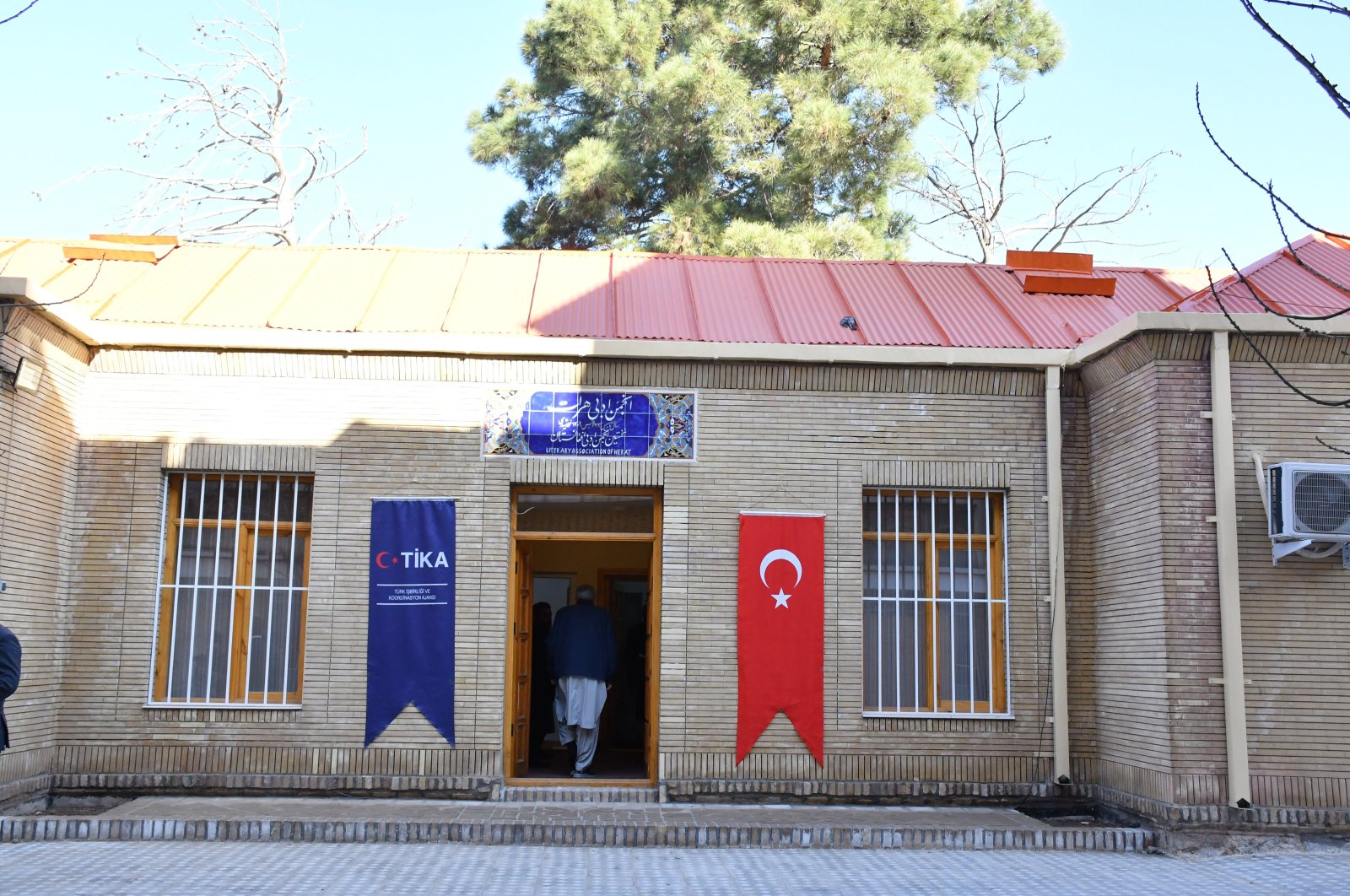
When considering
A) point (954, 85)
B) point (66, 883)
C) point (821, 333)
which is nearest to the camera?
point (66, 883)

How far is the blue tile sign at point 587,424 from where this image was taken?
10180mm

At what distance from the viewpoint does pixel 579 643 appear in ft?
37.0

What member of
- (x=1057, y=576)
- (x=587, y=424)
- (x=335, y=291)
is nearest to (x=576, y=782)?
(x=587, y=424)

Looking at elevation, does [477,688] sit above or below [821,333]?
below

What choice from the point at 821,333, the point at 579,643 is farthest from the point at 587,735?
the point at 821,333

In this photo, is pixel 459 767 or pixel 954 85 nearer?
pixel 459 767

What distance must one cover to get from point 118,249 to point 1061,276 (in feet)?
29.3

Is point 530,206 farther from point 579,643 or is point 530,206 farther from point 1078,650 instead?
point 1078,650

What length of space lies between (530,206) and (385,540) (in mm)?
12908

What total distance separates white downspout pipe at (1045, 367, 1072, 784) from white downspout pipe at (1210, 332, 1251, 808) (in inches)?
55.8

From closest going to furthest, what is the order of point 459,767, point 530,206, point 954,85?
point 459,767 → point 954,85 → point 530,206

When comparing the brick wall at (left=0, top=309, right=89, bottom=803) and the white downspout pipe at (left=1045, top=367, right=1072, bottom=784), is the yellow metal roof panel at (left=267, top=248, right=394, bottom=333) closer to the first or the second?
the brick wall at (left=0, top=309, right=89, bottom=803)

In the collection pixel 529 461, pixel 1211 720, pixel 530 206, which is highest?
pixel 530 206

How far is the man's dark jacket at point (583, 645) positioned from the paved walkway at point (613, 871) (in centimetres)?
283
